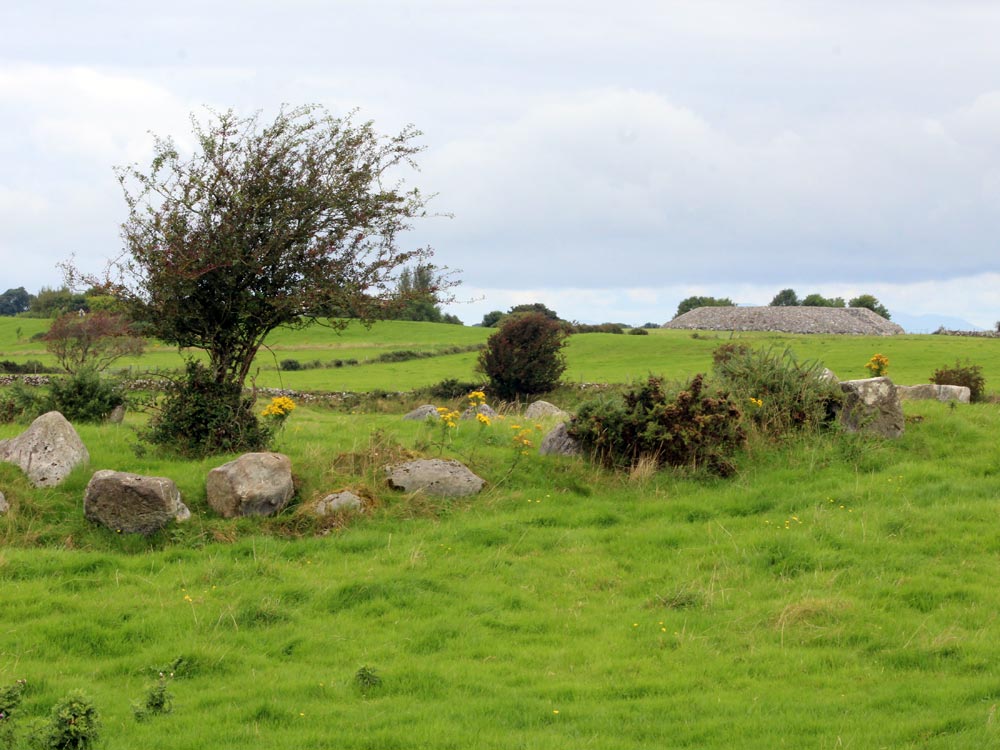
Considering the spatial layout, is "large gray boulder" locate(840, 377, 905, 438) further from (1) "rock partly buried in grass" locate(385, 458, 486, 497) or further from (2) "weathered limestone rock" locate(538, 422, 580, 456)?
(1) "rock partly buried in grass" locate(385, 458, 486, 497)

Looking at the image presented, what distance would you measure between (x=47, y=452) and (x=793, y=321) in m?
89.7

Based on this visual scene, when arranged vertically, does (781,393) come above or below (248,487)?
above

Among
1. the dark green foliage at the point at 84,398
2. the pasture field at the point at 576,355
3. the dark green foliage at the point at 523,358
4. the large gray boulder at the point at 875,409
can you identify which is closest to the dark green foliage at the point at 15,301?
the pasture field at the point at 576,355

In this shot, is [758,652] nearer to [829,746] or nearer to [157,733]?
[829,746]

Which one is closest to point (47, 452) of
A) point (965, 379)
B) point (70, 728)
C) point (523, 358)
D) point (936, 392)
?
point (70, 728)

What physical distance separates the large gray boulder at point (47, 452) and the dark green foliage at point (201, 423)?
1602mm

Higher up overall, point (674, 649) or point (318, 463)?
point (318, 463)

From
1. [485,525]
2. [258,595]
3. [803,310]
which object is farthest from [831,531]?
[803,310]

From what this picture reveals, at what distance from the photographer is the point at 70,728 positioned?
6.48 meters

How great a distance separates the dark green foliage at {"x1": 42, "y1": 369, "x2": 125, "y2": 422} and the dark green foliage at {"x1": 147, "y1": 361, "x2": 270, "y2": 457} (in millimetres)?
5835

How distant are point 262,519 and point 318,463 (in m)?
1.88

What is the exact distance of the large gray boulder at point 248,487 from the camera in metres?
13.3

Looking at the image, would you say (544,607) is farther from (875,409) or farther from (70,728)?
(875,409)

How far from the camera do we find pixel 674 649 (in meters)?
9.16
